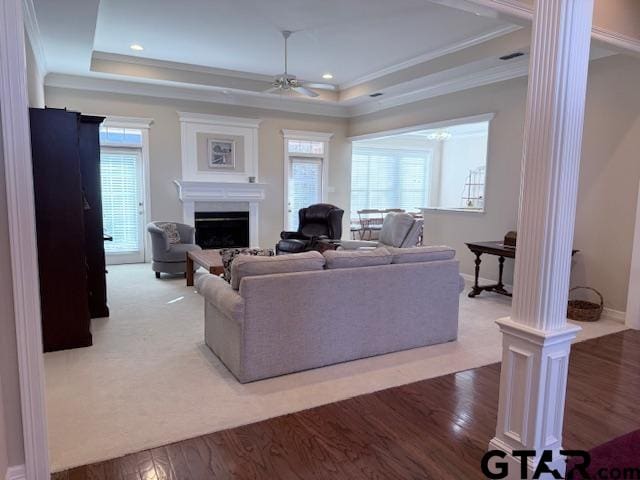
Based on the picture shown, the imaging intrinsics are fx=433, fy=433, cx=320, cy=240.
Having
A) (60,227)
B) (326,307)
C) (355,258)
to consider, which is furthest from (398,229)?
(60,227)

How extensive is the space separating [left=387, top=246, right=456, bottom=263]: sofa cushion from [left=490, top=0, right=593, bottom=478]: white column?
59.8 inches

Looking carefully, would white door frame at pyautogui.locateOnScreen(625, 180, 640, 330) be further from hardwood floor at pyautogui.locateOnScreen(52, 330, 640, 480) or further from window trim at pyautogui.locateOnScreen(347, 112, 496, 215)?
window trim at pyautogui.locateOnScreen(347, 112, 496, 215)

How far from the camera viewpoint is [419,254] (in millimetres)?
3580

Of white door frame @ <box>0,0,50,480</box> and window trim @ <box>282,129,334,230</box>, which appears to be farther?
window trim @ <box>282,129,334,230</box>

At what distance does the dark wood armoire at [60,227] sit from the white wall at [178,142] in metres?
3.99

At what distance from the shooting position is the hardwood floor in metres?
2.10

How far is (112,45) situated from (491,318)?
6015 millimetres

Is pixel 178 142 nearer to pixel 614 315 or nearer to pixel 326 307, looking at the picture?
pixel 326 307

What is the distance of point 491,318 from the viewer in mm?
4598

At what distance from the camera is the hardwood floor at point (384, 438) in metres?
2.10

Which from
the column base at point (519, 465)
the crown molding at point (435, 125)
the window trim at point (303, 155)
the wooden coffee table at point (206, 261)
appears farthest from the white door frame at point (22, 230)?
the window trim at point (303, 155)

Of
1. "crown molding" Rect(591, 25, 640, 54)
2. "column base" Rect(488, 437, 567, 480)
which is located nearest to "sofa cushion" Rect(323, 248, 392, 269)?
"column base" Rect(488, 437, 567, 480)

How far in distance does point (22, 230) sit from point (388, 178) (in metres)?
10.3

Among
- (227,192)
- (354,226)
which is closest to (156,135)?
(227,192)
